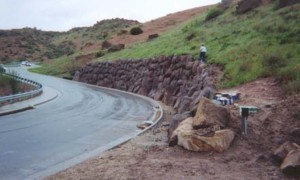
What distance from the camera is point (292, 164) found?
9.81 m

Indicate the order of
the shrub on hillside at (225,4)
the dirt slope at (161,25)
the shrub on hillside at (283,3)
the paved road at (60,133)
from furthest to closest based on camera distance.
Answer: the dirt slope at (161,25) < the shrub on hillside at (225,4) < the shrub on hillside at (283,3) < the paved road at (60,133)

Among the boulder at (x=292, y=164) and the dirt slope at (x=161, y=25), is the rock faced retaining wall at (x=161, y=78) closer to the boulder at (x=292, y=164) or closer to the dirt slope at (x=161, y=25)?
the boulder at (x=292, y=164)

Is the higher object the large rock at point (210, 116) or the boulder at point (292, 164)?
the large rock at point (210, 116)

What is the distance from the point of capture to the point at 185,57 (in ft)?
102

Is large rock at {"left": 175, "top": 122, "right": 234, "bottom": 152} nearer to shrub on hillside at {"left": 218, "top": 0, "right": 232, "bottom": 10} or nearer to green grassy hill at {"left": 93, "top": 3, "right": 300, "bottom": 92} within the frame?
green grassy hill at {"left": 93, "top": 3, "right": 300, "bottom": 92}

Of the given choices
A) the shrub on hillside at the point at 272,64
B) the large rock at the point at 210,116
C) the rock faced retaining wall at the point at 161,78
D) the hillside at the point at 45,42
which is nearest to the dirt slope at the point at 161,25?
the rock faced retaining wall at the point at 161,78

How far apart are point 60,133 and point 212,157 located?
7.08 metres

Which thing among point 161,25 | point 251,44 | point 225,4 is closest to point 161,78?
point 251,44

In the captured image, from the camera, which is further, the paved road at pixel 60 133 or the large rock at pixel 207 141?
the large rock at pixel 207 141

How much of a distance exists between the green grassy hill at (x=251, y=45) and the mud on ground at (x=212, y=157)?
244 centimetres

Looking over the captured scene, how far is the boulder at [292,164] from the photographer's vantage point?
9.78 m

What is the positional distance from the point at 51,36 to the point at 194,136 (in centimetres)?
12378

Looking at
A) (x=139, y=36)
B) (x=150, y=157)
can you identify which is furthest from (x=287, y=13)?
(x=139, y=36)

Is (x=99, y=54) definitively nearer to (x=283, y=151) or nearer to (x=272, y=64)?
(x=272, y=64)
